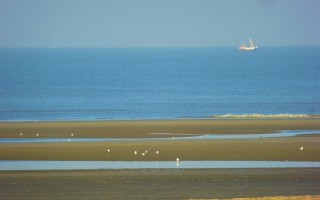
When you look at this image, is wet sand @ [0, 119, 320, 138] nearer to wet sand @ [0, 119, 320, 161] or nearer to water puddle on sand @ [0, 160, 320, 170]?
wet sand @ [0, 119, 320, 161]

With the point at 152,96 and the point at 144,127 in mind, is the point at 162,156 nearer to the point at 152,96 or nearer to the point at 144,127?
the point at 144,127

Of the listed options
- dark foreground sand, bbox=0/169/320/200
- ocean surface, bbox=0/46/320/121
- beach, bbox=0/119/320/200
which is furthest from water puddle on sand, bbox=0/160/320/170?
ocean surface, bbox=0/46/320/121

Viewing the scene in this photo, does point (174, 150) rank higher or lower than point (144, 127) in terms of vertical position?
lower

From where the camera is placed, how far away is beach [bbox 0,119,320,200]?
84.7 ft

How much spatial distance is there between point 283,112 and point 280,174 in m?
25.9

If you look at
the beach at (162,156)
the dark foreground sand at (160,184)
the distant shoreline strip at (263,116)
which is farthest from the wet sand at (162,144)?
the dark foreground sand at (160,184)

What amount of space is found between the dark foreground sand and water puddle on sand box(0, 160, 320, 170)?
4.02 feet

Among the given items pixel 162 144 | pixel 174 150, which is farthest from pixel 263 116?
pixel 174 150

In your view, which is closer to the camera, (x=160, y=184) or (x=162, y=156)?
(x=160, y=184)

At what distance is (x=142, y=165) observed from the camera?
3175cm

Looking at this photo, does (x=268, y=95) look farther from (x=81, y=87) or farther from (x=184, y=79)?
(x=184, y=79)

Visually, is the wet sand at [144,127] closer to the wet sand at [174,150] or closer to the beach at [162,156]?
the beach at [162,156]

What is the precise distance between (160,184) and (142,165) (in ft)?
15.5

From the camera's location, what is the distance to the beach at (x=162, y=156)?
25.8 meters
